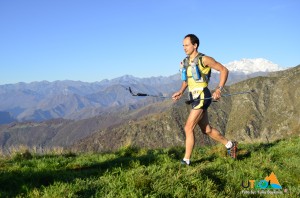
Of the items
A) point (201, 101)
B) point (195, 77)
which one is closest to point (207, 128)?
point (201, 101)

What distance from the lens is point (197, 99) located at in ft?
27.1

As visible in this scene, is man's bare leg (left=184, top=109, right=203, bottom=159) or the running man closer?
the running man

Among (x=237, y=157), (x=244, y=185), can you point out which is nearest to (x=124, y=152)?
(x=237, y=157)

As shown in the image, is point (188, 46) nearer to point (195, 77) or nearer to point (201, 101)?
point (195, 77)

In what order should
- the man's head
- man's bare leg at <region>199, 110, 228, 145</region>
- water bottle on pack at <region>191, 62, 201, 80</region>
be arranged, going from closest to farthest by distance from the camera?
water bottle on pack at <region>191, 62, 201, 80</region> → the man's head → man's bare leg at <region>199, 110, 228, 145</region>

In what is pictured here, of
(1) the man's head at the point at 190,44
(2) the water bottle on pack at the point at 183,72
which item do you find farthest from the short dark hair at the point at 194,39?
(2) the water bottle on pack at the point at 183,72

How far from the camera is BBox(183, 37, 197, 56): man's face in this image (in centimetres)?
820

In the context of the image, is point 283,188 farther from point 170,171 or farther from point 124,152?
point 124,152

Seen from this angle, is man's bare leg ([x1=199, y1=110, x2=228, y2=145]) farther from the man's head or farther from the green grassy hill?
the man's head

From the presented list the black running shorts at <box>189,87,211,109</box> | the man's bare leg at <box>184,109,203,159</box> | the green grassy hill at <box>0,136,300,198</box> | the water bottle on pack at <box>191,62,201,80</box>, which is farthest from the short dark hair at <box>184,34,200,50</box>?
the green grassy hill at <box>0,136,300,198</box>

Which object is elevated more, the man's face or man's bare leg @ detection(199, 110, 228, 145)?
the man's face

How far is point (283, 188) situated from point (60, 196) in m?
4.01

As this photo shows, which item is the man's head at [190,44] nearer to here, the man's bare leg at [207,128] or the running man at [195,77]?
the running man at [195,77]

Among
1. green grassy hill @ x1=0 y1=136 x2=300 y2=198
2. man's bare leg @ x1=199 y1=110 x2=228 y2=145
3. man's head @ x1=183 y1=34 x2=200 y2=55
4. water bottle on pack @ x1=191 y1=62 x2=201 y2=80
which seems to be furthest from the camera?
man's bare leg @ x1=199 y1=110 x2=228 y2=145
